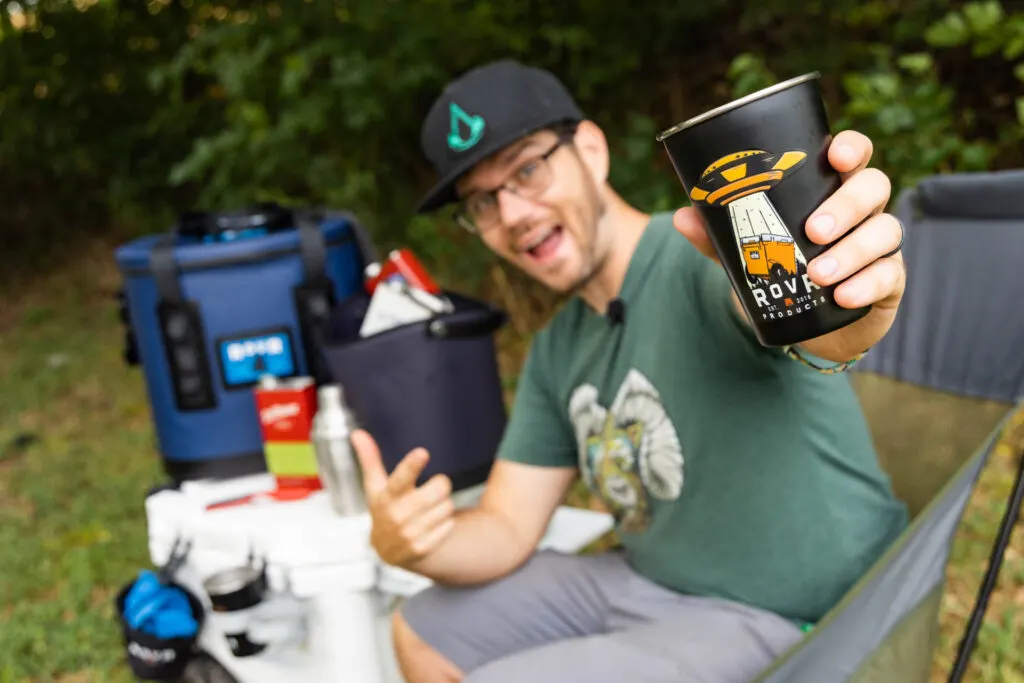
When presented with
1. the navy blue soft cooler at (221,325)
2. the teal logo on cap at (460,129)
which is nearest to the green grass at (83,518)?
the navy blue soft cooler at (221,325)

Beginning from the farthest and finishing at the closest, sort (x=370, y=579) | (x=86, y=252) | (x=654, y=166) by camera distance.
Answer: (x=86, y=252) < (x=654, y=166) < (x=370, y=579)

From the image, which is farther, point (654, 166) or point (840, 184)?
point (654, 166)

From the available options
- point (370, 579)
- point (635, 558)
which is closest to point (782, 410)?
point (635, 558)

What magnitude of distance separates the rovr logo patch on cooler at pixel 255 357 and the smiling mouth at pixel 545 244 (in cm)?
83

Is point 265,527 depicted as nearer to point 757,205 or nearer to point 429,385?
point 429,385

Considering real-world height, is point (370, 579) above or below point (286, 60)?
below

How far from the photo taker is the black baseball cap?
4.62 feet

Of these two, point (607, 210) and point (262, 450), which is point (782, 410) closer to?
point (607, 210)

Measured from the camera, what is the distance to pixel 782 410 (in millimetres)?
1263

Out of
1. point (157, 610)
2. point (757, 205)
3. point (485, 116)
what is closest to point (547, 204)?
point (485, 116)

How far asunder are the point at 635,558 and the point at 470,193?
26.0 inches

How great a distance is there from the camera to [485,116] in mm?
1421

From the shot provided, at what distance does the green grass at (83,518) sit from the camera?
2256 mm

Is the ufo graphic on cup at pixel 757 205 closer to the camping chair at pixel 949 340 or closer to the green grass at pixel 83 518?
the camping chair at pixel 949 340
